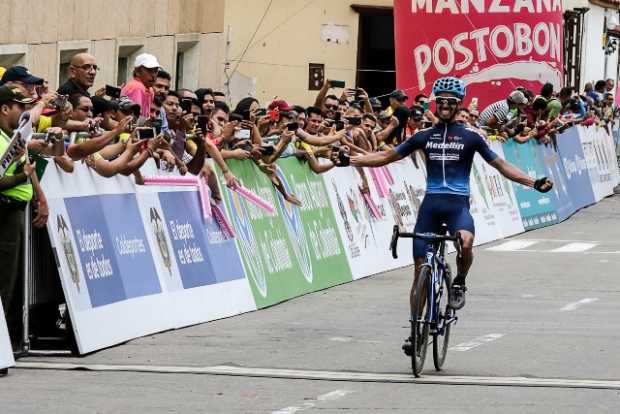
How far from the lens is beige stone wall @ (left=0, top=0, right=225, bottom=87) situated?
26.5 m

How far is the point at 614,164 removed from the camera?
40344mm

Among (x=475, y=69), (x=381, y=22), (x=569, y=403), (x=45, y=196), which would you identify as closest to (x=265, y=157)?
(x=45, y=196)

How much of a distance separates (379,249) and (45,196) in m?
9.06

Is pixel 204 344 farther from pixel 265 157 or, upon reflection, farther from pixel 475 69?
pixel 475 69

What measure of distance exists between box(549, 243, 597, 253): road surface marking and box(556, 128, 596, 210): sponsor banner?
6.42m

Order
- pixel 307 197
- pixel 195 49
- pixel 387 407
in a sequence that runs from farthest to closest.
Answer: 1. pixel 195 49
2. pixel 307 197
3. pixel 387 407

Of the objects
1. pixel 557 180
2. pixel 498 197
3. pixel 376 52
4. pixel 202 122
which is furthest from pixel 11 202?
pixel 376 52

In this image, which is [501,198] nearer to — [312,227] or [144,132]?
[312,227]

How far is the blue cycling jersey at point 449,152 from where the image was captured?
42.1ft

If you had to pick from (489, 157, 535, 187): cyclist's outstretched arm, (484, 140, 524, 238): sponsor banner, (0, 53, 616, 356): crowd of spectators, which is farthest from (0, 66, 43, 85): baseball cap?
(484, 140, 524, 238): sponsor banner

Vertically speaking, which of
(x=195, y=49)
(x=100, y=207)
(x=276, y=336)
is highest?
(x=195, y=49)

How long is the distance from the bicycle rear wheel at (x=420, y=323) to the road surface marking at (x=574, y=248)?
12833 mm

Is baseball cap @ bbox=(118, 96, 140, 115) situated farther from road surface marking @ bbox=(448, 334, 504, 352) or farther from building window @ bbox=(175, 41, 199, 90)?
building window @ bbox=(175, 41, 199, 90)

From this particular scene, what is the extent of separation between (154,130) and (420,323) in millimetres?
3392
